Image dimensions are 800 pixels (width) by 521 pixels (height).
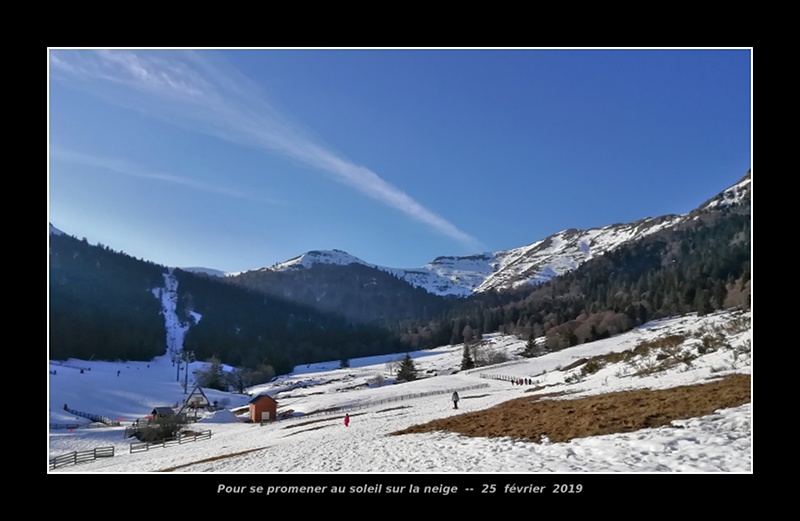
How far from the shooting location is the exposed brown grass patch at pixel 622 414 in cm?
1267

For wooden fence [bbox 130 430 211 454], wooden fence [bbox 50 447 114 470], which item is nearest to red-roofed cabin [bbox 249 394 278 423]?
wooden fence [bbox 130 430 211 454]

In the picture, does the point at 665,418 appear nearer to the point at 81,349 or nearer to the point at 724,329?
Result: the point at 724,329

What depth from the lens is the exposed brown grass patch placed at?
12.7 metres

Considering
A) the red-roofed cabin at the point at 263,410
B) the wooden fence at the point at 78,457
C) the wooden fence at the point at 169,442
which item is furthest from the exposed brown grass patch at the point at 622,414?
the red-roofed cabin at the point at 263,410

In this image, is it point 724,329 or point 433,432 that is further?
point 724,329

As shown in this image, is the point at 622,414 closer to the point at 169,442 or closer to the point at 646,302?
the point at 169,442

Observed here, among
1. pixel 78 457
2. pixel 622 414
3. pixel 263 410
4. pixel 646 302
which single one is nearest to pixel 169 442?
pixel 78 457

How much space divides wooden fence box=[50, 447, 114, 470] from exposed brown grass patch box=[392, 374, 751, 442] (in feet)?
85.1

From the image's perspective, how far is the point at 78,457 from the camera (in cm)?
3300

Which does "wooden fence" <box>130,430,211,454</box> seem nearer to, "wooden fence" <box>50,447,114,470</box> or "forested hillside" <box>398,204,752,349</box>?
"wooden fence" <box>50,447,114,470</box>

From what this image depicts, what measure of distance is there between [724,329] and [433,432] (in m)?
27.6

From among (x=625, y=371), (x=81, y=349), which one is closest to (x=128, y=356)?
(x=81, y=349)
